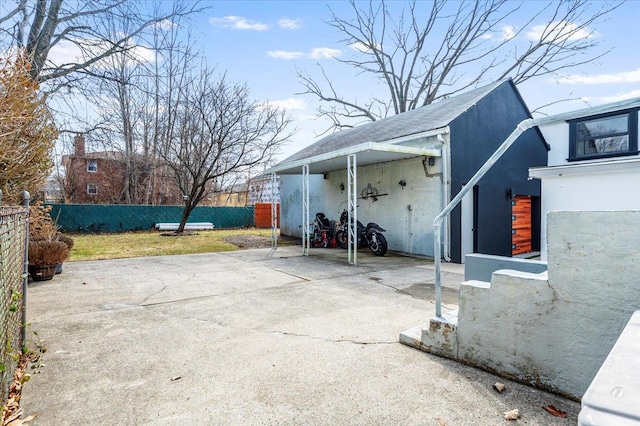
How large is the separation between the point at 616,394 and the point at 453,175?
7826mm

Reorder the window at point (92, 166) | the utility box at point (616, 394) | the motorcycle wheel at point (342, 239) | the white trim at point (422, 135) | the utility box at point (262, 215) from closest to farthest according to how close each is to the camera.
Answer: the utility box at point (616, 394) < the white trim at point (422, 135) < the motorcycle wheel at point (342, 239) < the utility box at point (262, 215) < the window at point (92, 166)

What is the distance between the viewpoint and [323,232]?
10758mm

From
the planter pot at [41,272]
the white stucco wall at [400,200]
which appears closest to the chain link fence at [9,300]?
the planter pot at [41,272]

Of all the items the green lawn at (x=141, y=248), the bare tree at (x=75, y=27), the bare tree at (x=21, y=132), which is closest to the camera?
the bare tree at (x=21, y=132)

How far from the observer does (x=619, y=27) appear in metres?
13.0

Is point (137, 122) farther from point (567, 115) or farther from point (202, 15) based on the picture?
point (567, 115)

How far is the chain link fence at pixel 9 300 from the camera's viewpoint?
1.93 metres

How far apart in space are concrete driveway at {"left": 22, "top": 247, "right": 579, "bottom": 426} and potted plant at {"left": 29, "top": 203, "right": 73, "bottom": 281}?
404 mm

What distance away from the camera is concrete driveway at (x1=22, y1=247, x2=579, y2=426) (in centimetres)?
200

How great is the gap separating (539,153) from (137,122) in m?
19.6

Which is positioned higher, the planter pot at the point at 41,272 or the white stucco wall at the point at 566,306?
the white stucco wall at the point at 566,306

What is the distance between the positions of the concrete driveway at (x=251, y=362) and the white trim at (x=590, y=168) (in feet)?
13.5

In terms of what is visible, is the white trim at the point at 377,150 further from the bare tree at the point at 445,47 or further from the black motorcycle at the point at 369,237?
the bare tree at the point at 445,47

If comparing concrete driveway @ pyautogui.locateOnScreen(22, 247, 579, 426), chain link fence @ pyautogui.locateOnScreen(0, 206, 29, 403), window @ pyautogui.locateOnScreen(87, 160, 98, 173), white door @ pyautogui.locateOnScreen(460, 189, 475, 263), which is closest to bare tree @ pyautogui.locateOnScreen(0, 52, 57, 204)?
chain link fence @ pyautogui.locateOnScreen(0, 206, 29, 403)
